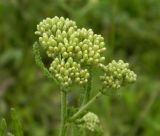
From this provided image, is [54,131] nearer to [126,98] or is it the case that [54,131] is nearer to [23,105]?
[23,105]

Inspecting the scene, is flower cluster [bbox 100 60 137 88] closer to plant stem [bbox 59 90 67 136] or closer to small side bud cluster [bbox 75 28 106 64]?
small side bud cluster [bbox 75 28 106 64]

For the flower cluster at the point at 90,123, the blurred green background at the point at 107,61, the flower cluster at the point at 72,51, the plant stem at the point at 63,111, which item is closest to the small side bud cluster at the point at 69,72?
the flower cluster at the point at 72,51

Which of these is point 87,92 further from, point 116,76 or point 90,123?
point 90,123

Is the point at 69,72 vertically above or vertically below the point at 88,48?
below

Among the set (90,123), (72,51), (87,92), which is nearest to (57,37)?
(72,51)

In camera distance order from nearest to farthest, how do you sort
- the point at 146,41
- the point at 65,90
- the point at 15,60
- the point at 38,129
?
the point at 65,90
the point at 38,129
the point at 15,60
the point at 146,41

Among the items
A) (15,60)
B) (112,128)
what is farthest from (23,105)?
(112,128)

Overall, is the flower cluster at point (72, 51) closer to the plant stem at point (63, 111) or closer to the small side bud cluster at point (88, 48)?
the small side bud cluster at point (88, 48)

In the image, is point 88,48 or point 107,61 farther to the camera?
point 107,61
